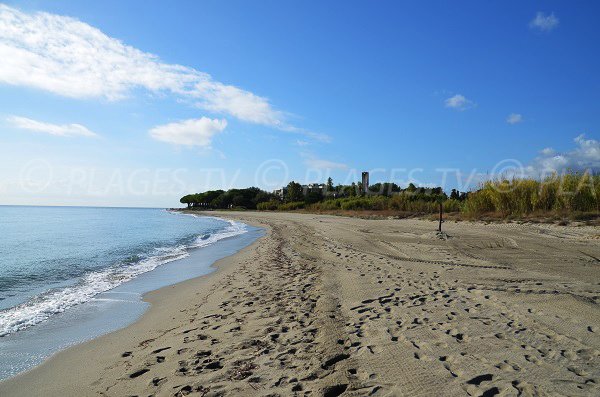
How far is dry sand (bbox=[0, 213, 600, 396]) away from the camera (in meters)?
3.22

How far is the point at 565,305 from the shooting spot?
17.6ft

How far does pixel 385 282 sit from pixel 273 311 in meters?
2.72

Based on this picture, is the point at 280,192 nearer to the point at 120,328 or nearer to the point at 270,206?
the point at 270,206

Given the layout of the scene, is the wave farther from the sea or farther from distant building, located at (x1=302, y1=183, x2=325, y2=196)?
distant building, located at (x1=302, y1=183, x2=325, y2=196)

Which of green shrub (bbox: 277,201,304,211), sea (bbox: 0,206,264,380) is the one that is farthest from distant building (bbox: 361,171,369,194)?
sea (bbox: 0,206,264,380)

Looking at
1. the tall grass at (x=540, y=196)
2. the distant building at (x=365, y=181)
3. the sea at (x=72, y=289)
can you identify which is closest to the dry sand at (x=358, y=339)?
the sea at (x=72, y=289)

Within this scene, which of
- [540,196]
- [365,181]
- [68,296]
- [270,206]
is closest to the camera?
[68,296]

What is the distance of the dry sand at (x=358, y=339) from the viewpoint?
3223mm

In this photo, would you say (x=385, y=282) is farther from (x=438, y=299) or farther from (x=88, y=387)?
(x=88, y=387)

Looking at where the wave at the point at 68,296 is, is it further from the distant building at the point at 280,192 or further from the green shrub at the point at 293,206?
the distant building at the point at 280,192

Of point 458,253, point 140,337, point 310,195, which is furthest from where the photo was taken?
point 310,195

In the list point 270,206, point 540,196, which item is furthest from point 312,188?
point 540,196

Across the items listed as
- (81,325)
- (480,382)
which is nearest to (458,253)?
(480,382)

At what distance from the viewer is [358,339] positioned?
4223mm
